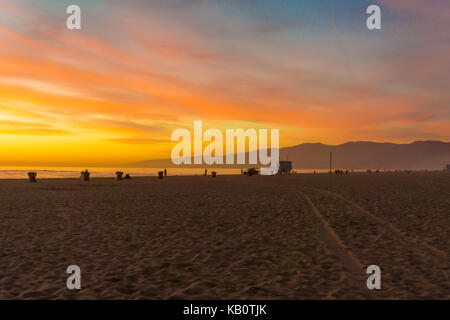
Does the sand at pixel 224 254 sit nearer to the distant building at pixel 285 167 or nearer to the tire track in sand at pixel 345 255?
the tire track in sand at pixel 345 255

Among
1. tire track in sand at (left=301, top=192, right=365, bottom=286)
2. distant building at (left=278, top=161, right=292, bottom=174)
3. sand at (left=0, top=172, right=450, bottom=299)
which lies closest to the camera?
sand at (left=0, top=172, right=450, bottom=299)

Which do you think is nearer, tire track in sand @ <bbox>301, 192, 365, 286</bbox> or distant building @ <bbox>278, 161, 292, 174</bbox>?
tire track in sand @ <bbox>301, 192, 365, 286</bbox>

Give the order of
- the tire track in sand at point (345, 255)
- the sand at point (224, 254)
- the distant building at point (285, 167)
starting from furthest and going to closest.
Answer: the distant building at point (285, 167) → the tire track in sand at point (345, 255) → the sand at point (224, 254)

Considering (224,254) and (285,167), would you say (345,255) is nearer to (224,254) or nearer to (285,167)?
(224,254)

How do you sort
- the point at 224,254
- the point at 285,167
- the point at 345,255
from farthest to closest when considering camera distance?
the point at 285,167, the point at 224,254, the point at 345,255

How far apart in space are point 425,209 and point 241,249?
11825 mm

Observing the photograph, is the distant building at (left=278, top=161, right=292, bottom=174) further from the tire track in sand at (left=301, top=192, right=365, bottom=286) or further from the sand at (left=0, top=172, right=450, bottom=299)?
the tire track in sand at (left=301, top=192, right=365, bottom=286)

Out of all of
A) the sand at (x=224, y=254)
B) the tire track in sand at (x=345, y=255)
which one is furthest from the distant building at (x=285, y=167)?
the tire track in sand at (x=345, y=255)

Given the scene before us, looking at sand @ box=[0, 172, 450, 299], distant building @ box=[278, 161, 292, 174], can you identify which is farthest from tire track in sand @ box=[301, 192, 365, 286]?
distant building @ box=[278, 161, 292, 174]

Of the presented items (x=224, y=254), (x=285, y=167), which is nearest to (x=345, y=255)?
(x=224, y=254)

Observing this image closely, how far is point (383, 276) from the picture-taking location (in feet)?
24.8

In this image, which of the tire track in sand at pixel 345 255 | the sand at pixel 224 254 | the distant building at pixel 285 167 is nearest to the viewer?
the sand at pixel 224 254

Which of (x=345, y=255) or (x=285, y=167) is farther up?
(x=285, y=167)
